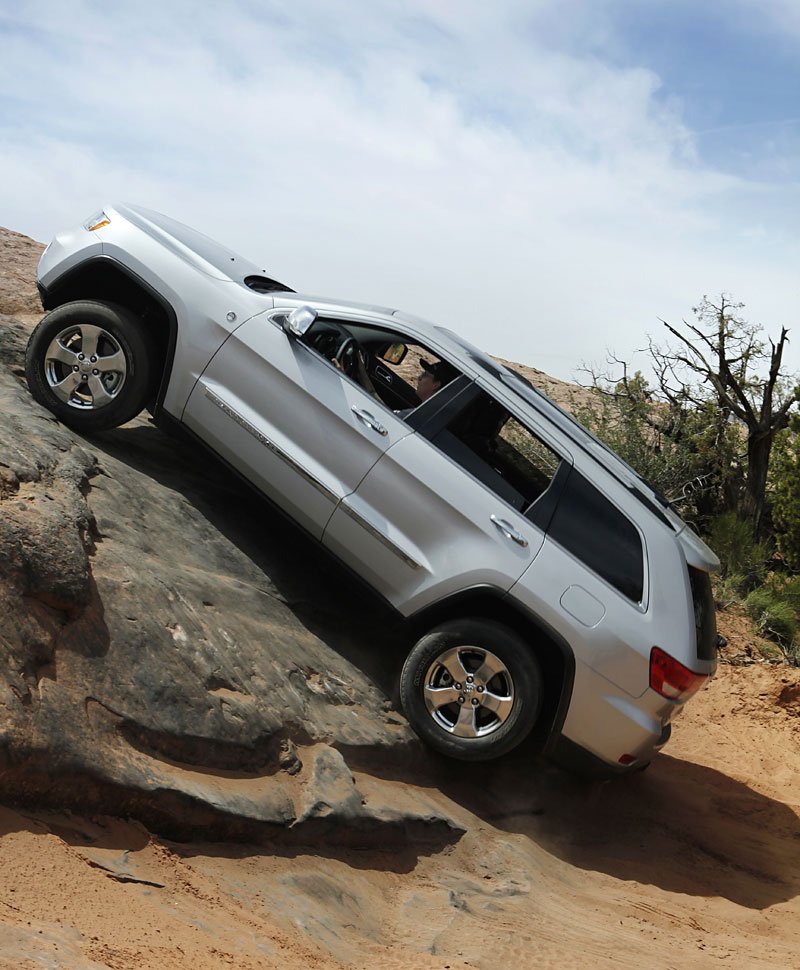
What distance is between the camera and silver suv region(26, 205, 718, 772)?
535 centimetres

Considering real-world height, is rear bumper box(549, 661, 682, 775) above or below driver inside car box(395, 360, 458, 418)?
below

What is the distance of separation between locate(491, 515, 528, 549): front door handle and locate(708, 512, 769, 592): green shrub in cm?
692

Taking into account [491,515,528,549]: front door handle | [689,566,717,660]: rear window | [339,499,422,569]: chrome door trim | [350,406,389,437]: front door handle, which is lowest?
[339,499,422,569]: chrome door trim

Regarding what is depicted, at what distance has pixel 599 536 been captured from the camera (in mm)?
5473

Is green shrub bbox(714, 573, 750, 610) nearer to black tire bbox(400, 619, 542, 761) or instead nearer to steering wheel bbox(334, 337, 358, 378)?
black tire bbox(400, 619, 542, 761)

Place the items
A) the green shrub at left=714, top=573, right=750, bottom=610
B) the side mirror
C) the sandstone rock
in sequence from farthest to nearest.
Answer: the green shrub at left=714, top=573, right=750, bottom=610 → the side mirror → the sandstone rock

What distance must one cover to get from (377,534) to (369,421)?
2.08 feet

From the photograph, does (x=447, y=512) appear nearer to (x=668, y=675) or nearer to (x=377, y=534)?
(x=377, y=534)

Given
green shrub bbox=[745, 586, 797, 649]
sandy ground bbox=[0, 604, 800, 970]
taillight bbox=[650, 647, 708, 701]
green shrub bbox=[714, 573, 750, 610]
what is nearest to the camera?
sandy ground bbox=[0, 604, 800, 970]

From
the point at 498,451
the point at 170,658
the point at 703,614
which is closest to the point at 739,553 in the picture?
the point at 703,614

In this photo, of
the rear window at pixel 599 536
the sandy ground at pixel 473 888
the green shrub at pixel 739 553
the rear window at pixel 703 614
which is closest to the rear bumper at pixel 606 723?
the rear window at pixel 703 614

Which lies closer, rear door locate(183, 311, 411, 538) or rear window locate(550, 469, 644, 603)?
rear window locate(550, 469, 644, 603)

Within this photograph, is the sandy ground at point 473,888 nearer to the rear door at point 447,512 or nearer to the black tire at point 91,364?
the rear door at point 447,512

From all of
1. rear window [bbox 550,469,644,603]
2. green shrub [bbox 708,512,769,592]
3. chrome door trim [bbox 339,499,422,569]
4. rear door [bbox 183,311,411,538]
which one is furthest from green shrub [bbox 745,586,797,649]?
rear door [bbox 183,311,411,538]
